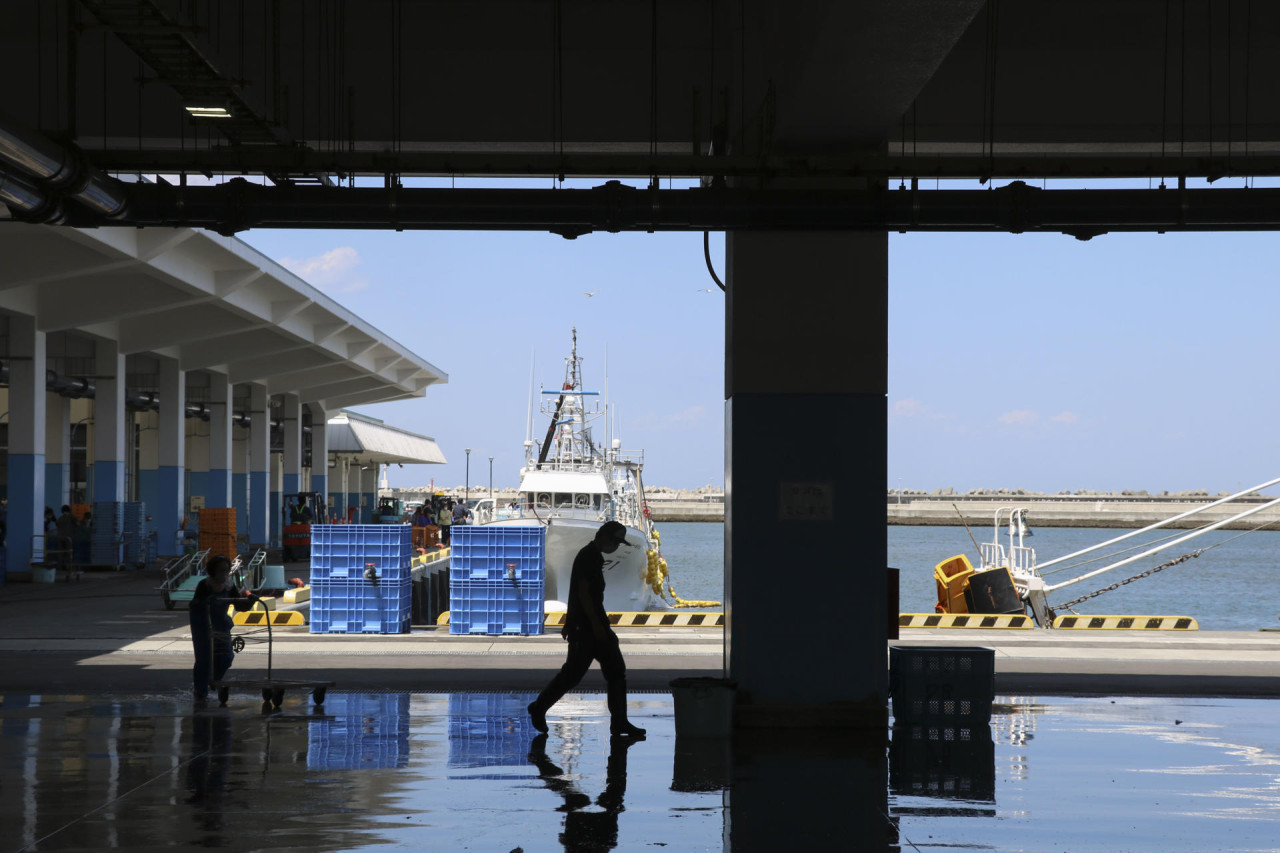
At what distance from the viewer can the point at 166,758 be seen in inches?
402

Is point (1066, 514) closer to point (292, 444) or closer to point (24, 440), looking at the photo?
point (292, 444)

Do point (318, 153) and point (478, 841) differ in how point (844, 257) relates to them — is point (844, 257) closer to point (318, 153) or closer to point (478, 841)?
point (318, 153)

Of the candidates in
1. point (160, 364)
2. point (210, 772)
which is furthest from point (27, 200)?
point (160, 364)

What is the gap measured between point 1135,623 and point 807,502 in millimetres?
14006

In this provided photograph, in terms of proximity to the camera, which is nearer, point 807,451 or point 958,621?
point 807,451

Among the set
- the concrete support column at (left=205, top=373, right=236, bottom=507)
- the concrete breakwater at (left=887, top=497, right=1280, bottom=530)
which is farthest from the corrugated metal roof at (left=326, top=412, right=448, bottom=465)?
the concrete breakwater at (left=887, top=497, right=1280, bottom=530)

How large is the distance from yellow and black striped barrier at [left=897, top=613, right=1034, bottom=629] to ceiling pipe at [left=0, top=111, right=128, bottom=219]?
14.7 metres

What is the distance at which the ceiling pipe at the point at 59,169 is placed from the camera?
32.4 feet

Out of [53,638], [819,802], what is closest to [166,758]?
[819,802]

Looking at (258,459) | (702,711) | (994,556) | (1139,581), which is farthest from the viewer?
(1139,581)

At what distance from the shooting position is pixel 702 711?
11.1m

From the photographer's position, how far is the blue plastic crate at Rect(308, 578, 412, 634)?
20.8 metres

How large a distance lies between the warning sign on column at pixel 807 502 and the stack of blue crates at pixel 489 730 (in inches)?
122

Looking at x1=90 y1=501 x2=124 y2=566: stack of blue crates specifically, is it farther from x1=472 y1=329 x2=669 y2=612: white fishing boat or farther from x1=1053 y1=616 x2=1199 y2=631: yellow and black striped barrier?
x1=1053 y1=616 x2=1199 y2=631: yellow and black striped barrier
